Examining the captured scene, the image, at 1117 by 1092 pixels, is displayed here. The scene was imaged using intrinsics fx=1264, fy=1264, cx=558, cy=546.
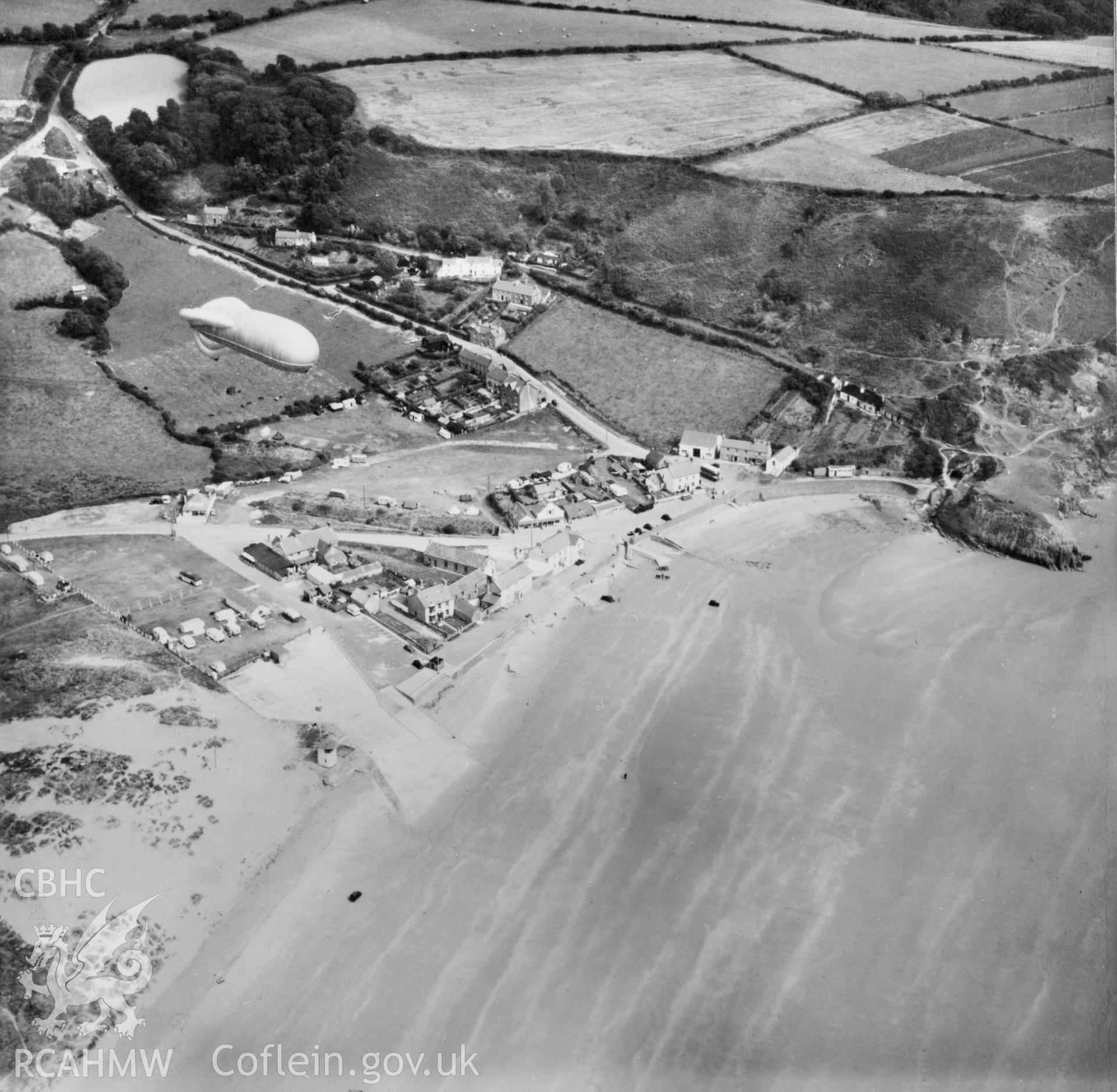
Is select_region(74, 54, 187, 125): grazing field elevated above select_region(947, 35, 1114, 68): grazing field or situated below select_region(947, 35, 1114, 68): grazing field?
below

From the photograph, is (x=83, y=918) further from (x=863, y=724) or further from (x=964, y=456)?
(x=964, y=456)

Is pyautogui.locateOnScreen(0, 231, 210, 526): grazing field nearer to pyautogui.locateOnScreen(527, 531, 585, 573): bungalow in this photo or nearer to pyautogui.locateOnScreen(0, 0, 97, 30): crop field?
pyautogui.locateOnScreen(527, 531, 585, 573): bungalow

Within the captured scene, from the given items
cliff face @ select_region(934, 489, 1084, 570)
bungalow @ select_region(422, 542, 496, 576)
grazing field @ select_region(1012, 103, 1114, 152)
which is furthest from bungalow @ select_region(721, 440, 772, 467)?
grazing field @ select_region(1012, 103, 1114, 152)

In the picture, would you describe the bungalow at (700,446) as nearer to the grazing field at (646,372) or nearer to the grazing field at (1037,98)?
the grazing field at (646,372)

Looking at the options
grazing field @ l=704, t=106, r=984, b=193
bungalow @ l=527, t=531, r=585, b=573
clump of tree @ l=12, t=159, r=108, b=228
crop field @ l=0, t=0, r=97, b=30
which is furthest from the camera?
crop field @ l=0, t=0, r=97, b=30

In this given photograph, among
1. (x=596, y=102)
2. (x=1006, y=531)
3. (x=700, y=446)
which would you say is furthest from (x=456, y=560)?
(x=596, y=102)

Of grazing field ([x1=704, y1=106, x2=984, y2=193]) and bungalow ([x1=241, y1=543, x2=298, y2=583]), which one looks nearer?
bungalow ([x1=241, y1=543, x2=298, y2=583])

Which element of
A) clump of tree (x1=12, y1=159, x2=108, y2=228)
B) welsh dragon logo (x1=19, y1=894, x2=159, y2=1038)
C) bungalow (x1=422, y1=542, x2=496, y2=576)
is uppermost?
clump of tree (x1=12, y1=159, x2=108, y2=228)

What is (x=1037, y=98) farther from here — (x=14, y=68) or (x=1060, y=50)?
(x=14, y=68)
